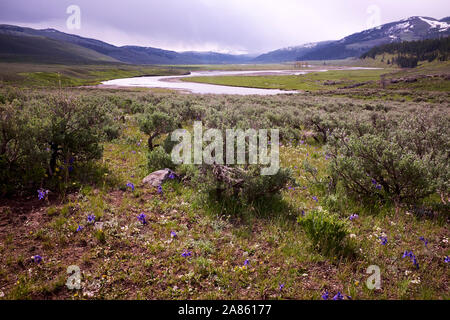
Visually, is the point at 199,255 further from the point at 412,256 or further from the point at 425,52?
the point at 425,52

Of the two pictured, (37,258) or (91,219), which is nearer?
(37,258)

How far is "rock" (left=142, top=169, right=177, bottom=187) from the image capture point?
7316 millimetres

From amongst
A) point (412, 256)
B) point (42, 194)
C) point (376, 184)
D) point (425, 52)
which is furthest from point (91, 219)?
point (425, 52)

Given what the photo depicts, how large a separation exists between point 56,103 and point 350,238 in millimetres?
10116

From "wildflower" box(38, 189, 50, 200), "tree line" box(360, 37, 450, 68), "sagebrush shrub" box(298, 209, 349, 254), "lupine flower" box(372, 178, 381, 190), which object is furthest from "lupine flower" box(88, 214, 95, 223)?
"tree line" box(360, 37, 450, 68)

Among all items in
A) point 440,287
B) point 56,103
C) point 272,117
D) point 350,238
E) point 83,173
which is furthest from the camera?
point 272,117

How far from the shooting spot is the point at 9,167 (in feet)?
20.9

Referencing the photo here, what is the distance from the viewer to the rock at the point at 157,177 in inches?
288

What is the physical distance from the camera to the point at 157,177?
7508mm

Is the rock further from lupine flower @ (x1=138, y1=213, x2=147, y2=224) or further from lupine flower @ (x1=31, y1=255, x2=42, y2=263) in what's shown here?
lupine flower @ (x1=31, y1=255, x2=42, y2=263)

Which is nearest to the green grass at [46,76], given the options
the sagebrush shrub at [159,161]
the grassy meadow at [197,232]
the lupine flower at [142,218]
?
the sagebrush shrub at [159,161]
